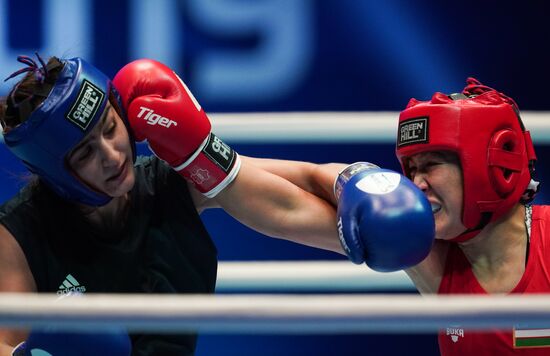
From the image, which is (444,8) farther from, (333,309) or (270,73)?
(333,309)

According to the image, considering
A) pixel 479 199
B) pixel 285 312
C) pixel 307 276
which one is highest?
pixel 285 312

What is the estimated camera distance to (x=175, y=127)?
177 cm

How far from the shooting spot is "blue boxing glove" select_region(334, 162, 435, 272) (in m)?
1.55

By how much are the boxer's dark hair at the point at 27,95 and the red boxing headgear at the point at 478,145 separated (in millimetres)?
812

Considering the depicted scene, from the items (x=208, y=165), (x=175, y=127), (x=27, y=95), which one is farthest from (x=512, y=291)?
(x=27, y=95)

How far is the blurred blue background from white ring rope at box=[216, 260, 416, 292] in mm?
468

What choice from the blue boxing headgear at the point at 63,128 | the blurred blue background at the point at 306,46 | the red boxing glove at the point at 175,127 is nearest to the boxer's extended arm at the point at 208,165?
the red boxing glove at the point at 175,127

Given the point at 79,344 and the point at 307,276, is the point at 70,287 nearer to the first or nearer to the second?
the point at 79,344

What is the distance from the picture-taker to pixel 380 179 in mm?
1669

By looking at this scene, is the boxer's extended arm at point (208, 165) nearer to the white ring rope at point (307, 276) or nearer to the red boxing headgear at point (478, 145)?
the red boxing headgear at point (478, 145)

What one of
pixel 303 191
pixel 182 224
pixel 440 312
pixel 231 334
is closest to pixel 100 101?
pixel 182 224

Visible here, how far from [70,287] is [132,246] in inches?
6.5

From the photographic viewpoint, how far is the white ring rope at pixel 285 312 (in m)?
0.94

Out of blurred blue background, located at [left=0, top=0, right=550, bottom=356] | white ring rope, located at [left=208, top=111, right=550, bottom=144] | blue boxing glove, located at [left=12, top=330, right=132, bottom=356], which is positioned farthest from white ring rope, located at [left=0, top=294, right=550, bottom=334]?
blurred blue background, located at [left=0, top=0, right=550, bottom=356]
